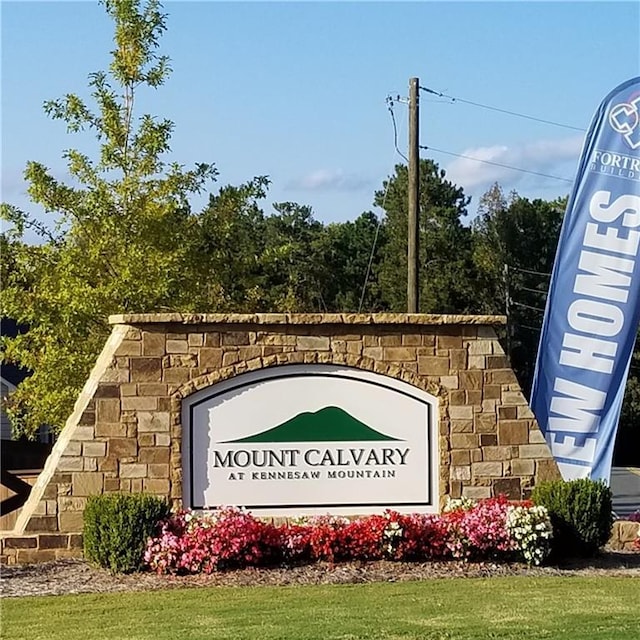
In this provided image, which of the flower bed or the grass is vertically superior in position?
the flower bed

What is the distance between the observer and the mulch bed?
9930 millimetres

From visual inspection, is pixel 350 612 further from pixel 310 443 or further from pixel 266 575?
pixel 310 443

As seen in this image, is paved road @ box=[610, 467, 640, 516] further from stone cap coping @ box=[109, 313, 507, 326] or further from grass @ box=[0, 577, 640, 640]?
grass @ box=[0, 577, 640, 640]

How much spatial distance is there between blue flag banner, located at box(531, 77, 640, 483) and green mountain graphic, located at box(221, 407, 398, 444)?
3.07m

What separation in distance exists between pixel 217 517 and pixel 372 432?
1.97 metres

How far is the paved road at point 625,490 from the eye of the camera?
2294cm

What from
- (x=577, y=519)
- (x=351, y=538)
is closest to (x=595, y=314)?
(x=577, y=519)

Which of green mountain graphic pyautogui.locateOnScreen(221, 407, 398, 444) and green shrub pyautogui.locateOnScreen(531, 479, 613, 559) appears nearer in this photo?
green shrub pyautogui.locateOnScreen(531, 479, 613, 559)

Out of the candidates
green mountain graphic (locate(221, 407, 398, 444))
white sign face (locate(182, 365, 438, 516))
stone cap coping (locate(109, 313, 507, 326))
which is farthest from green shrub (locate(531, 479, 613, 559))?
stone cap coping (locate(109, 313, 507, 326))

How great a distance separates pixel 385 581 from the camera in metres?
10.1

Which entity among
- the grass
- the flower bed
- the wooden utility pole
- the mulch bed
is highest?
the wooden utility pole

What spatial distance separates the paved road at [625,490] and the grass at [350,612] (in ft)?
39.5

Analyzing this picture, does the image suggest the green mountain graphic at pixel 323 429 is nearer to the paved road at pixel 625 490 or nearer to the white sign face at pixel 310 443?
the white sign face at pixel 310 443

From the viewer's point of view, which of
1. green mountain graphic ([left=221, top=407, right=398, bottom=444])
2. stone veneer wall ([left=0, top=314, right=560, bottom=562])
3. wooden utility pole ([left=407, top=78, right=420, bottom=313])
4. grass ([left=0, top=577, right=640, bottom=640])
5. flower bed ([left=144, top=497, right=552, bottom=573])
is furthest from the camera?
wooden utility pole ([left=407, top=78, right=420, bottom=313])
